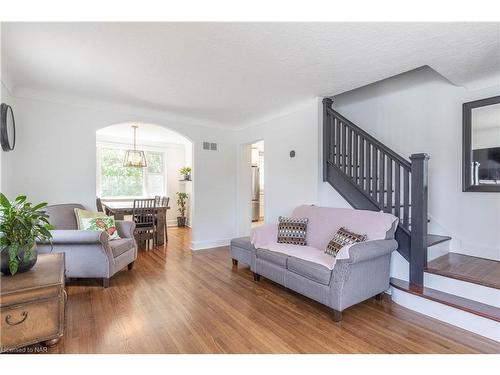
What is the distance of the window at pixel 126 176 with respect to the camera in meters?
6.39

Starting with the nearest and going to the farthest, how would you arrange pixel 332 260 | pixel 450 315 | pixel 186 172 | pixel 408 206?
1. pixel 450 315
2. pixel 332 260
3. pixel 408 206
4. pixel 186 172

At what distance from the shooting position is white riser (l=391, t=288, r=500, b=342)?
77.1 inches

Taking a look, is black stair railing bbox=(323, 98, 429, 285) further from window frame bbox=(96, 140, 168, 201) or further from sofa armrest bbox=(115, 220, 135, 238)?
window frame bbox=(96, 140, 168, 201)

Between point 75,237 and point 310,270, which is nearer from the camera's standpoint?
point 310,270

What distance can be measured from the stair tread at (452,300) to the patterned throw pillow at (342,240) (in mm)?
621

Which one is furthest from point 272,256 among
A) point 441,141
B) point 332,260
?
point 441,141

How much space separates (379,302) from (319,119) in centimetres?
239

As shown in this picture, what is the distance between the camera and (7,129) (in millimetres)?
2824

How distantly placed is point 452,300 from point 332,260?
1.04 m

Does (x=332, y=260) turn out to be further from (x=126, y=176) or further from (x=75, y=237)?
(x=126, y=176)

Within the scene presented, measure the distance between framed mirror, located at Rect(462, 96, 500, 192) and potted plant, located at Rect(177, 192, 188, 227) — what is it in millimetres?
6258

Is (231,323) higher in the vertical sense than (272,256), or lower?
lower
